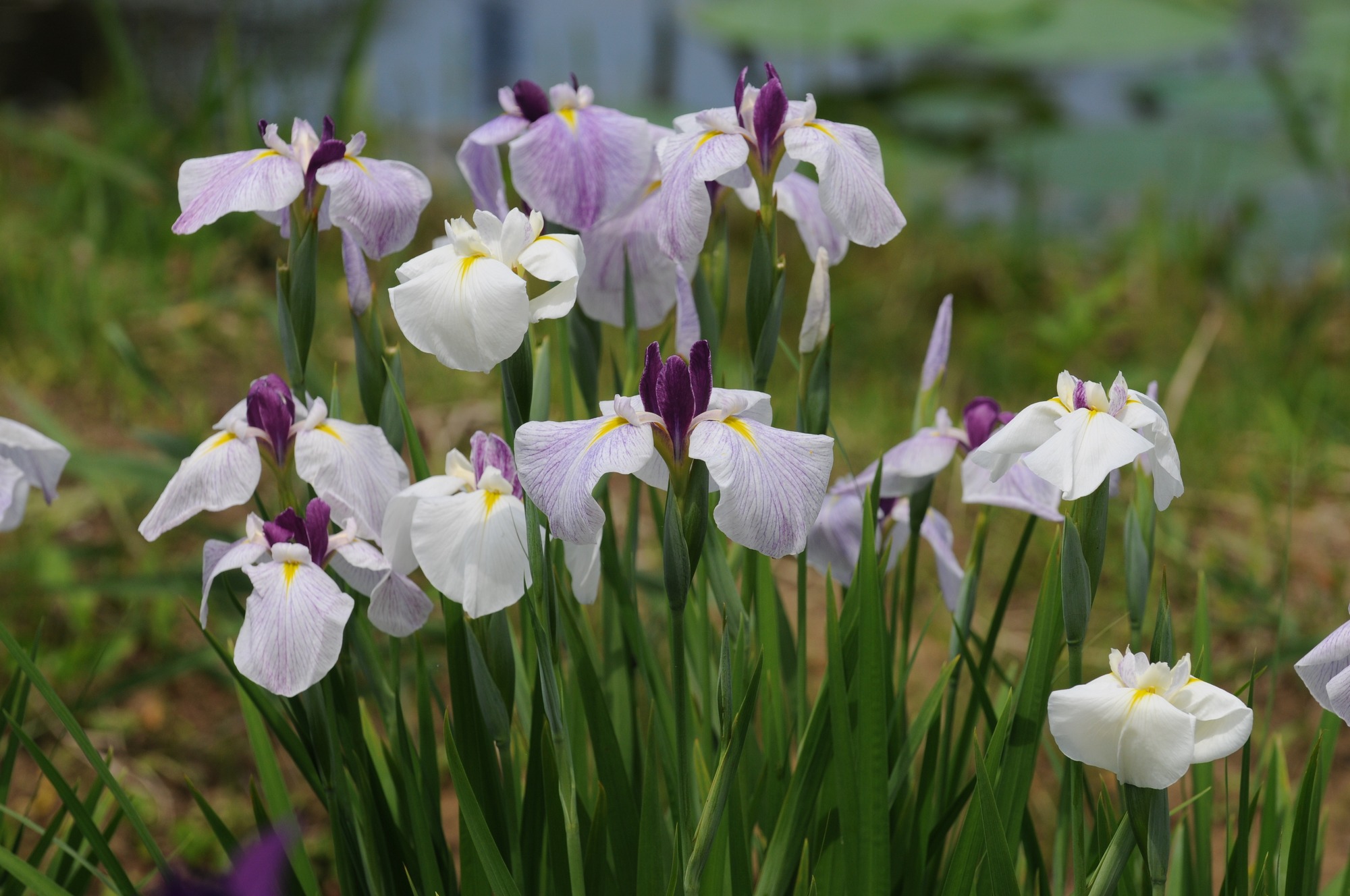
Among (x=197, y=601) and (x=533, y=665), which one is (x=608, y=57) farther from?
(x=533, y=665)

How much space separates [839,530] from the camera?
92 centimetres

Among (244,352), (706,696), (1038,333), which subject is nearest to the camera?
(706,696)

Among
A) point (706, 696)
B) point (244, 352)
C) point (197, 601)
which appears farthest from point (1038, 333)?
point (706, 696)

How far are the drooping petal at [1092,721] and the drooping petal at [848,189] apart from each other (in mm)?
311

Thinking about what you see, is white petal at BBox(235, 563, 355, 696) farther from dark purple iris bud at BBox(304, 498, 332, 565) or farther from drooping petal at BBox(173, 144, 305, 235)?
drooping petal at BBox(173, 144, 305, 235)

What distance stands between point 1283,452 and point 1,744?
245cm

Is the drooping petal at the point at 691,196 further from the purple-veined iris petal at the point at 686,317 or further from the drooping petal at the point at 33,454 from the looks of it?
the drooping petal at the point at 33,454

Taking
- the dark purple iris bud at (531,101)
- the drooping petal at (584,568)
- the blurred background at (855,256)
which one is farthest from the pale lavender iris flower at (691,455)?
the blurred background at (855,256)

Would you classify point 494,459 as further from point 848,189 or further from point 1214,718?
point 1214,718

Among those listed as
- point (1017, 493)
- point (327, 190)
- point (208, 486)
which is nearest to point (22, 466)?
point (208, 486)

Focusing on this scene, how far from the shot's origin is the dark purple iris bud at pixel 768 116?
779 mm

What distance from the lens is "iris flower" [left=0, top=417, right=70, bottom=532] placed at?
0.78 meters

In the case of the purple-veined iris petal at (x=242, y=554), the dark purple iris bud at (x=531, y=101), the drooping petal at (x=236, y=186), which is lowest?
the purple-veined iris petal at (x=242, y=554)

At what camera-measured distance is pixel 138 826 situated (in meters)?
0.74
